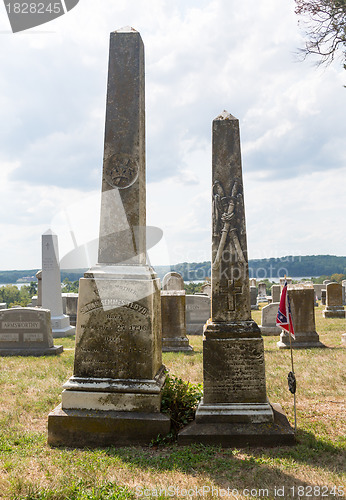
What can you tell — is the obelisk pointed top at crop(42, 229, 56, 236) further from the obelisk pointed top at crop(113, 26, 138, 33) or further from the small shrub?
the small shrub

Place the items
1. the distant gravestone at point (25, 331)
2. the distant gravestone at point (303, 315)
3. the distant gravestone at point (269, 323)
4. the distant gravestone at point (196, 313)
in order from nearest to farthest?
the distant gravestone at point (25, 331) → the distant gravestone at point (303, 315) → the distant gravestone at point (269, 323) → the distant gravestone at point (196, 313)

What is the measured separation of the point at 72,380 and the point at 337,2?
9696 mm

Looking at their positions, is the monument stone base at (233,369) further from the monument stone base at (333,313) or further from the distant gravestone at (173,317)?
the monument stone base at (333,313)

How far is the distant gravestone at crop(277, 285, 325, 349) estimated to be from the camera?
11.0 meters

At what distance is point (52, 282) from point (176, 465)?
11223 millimetres

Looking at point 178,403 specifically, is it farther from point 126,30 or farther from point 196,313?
point 196,313

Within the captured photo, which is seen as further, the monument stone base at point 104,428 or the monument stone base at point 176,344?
the monument stone base at point 176,344

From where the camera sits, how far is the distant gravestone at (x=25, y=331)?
1077 centimetres

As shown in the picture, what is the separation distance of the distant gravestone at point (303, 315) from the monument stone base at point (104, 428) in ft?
23.3

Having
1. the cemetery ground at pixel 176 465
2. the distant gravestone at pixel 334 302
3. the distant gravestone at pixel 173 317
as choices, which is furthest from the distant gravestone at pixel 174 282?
the cemetery ground at pixel 176 465

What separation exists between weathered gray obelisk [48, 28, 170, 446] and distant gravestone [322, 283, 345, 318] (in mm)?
13933

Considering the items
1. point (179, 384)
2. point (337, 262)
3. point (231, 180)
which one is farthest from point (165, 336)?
point (337, 262)

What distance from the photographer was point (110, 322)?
16.7ft

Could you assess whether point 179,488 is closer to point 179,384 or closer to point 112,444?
point 112,444
